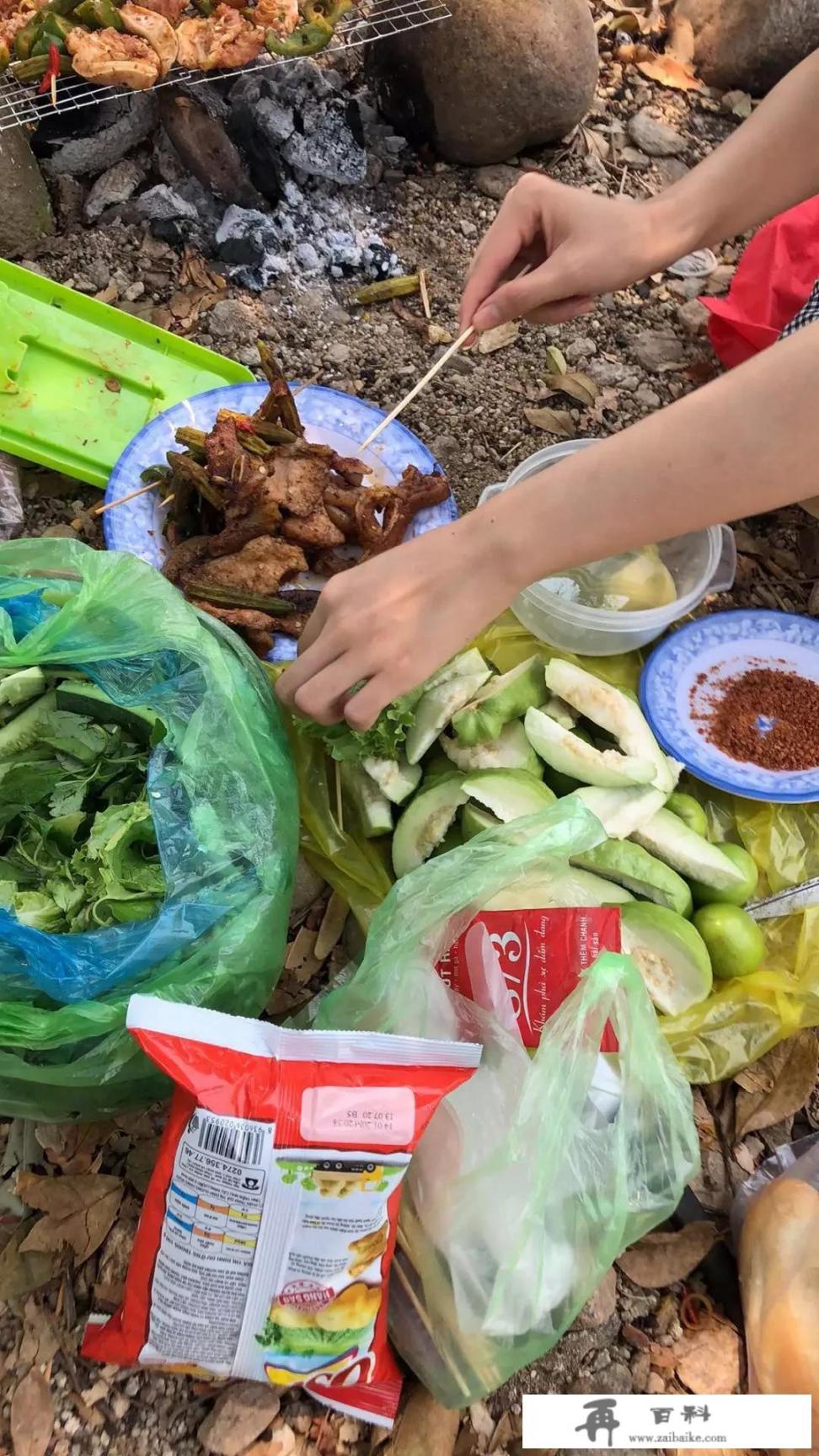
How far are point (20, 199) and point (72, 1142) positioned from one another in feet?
7.64

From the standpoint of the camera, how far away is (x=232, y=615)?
6.18ft

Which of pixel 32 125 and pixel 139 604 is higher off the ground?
pixel 32 125

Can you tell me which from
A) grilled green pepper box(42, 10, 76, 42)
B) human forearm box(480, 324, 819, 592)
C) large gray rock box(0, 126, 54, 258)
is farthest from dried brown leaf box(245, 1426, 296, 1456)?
grilled green pepper box(42, 10, 76, 42)

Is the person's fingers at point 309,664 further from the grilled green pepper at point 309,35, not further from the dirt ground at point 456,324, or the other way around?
the grilled green pepper at point 309,35

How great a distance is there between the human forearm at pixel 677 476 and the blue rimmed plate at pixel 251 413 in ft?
2.03

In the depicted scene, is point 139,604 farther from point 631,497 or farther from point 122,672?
point 631,497

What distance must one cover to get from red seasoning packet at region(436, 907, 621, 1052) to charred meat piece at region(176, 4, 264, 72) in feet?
7.85

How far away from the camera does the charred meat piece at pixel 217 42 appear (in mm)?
2533

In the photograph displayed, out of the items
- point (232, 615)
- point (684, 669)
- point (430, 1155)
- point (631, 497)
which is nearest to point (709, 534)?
point (684, 669)

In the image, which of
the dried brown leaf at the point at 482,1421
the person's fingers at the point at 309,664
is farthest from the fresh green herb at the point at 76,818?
the dried brown leaf at the point at 482,1421

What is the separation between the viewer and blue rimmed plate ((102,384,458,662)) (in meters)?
2.03

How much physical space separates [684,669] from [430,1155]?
3.64 feet

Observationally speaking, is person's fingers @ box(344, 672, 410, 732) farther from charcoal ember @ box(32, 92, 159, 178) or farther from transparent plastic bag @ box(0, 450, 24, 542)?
charcoal ember @ box(32, 92, 159, 178)

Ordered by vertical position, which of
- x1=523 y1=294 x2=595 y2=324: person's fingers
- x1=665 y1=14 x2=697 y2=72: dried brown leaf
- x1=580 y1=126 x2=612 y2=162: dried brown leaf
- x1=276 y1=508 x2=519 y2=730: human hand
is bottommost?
x1=276 y1=508 x2=519 y2=730: human hand
